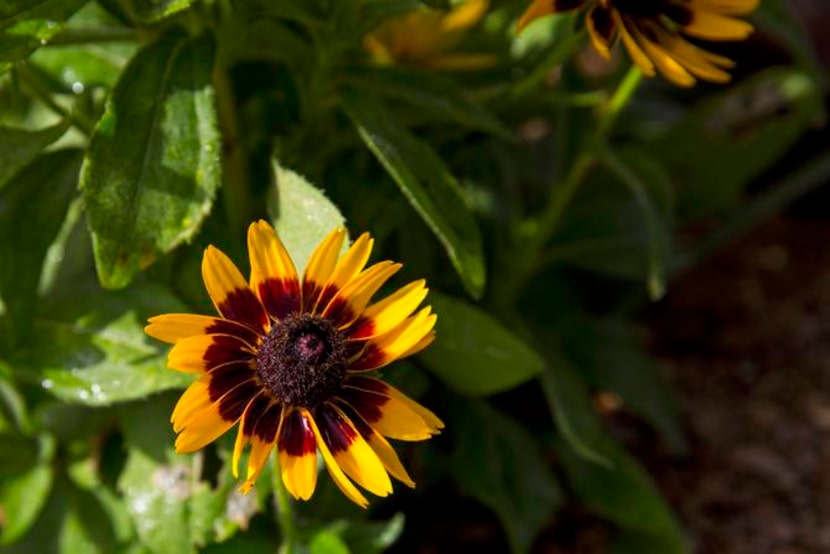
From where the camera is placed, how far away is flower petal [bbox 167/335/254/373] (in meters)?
1.10

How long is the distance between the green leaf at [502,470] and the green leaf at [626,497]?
0.05 m

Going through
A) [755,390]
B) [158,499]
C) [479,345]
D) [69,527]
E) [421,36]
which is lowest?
[755,390]

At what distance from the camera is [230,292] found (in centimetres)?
115

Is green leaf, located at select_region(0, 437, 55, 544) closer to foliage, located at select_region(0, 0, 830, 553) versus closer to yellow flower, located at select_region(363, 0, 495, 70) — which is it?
foliage, located at select_region(0, 0, 830, 553)

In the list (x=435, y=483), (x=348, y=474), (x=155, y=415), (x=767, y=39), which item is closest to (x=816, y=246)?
(x=767, y=39)

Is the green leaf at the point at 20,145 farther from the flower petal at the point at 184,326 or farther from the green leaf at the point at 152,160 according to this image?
the flower petal at the point at 184,326

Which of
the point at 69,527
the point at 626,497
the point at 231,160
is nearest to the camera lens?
the point at 231,160

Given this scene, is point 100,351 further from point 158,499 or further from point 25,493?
point 25,493

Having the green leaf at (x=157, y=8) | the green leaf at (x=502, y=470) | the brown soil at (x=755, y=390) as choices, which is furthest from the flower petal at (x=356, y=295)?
the brown soil at (x=755, y=390)

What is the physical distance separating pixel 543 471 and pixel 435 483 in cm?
17

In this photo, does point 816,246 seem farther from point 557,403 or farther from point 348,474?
point 348,474

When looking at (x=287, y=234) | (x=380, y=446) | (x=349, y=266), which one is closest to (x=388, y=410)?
(x=380, y=446)

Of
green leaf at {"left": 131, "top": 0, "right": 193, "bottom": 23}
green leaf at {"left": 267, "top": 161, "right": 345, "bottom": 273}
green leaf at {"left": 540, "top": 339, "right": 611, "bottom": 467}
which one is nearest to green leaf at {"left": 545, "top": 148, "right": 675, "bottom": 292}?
green leaf at {"left": 540, "top": 339, "right": 611, "bottom": 467}

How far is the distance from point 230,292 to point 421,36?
825 mm
